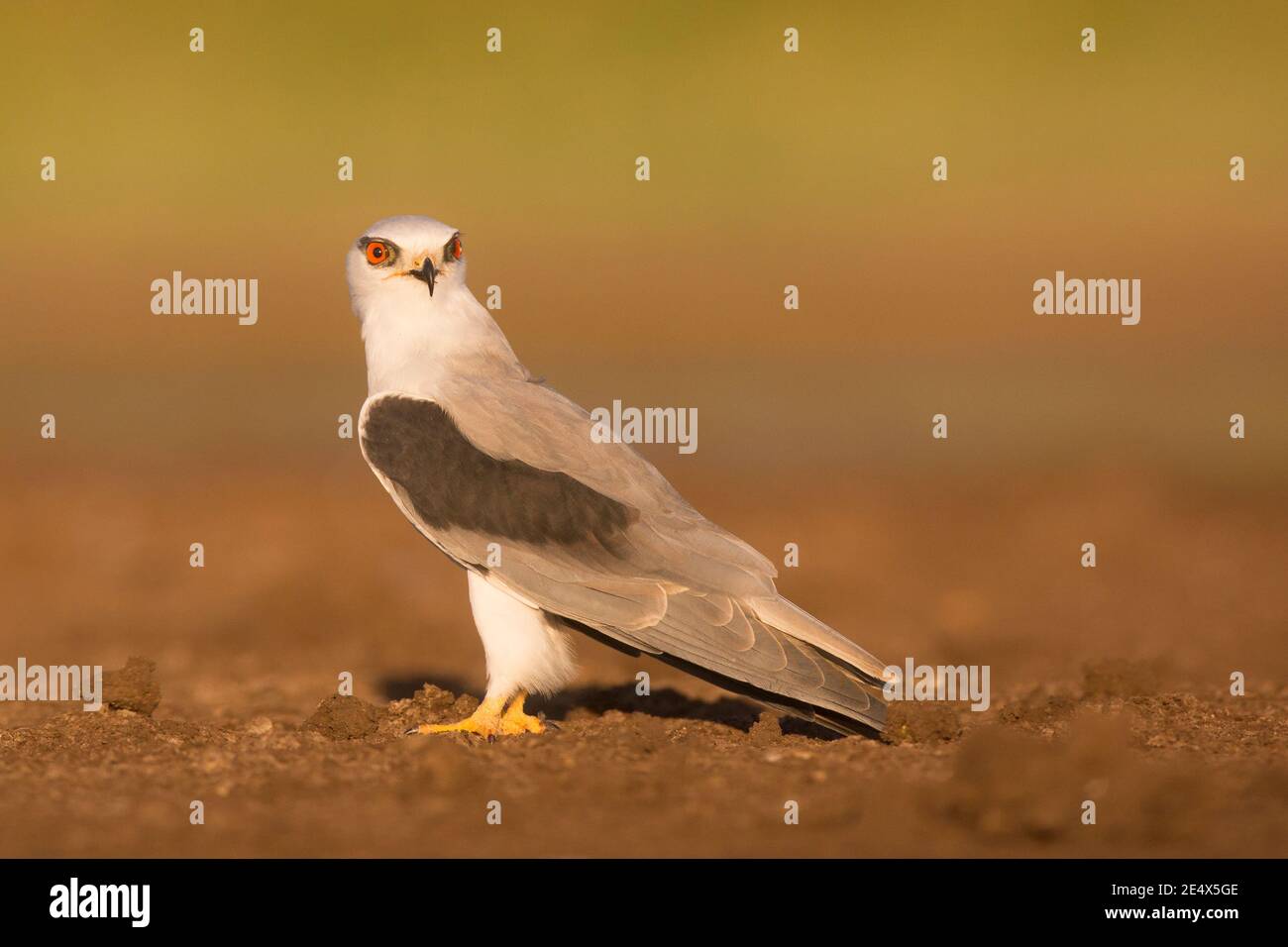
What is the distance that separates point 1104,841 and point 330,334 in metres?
34.4

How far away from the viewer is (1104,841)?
8.23 meters

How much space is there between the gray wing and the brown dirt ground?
0.45 metres

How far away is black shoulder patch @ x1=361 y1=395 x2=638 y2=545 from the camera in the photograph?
10.5 meters

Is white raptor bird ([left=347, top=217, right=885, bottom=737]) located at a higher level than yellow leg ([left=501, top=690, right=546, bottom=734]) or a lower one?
higher

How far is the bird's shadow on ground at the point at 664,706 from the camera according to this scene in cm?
1134

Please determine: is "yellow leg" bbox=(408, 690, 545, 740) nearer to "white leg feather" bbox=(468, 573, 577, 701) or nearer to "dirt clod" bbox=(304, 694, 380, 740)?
"white leg feather" bbox=(468, 573, 577, 701)

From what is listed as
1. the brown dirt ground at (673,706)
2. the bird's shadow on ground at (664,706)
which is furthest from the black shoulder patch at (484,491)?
the bird's shadow on ground at (664,706)

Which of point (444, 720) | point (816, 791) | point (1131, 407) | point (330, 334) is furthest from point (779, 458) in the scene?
point (816, 791)

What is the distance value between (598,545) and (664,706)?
1.97 metres

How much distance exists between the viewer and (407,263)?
1120 cm

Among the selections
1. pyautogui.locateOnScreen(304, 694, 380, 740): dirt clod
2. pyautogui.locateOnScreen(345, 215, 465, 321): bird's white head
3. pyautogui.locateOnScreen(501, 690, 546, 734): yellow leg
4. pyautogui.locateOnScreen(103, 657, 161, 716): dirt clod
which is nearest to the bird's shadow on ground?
pyautogui.locateOnScreen(501, 690, 546, 734): yellow leg

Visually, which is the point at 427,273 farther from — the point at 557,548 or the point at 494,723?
the point at 494,723
